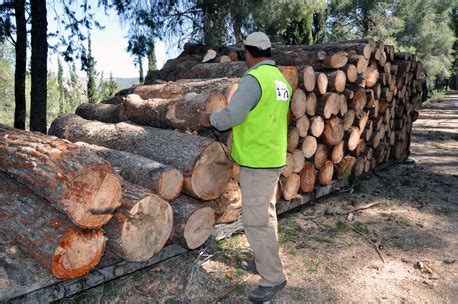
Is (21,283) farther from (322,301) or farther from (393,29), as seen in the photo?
(393,29)

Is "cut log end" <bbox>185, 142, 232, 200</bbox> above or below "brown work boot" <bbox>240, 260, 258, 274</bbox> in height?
above

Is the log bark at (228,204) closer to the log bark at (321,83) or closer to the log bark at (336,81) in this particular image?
the log bark at (321,83)

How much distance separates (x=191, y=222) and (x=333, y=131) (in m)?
2.85

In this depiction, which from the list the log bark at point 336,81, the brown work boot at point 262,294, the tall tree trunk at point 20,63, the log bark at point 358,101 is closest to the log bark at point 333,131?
the log bark at point 336,81

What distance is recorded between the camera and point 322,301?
3.25 m

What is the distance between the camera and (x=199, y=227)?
11.8 feet

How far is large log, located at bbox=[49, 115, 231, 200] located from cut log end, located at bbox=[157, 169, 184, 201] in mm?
120

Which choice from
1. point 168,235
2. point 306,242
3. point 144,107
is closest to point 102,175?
point 168,235

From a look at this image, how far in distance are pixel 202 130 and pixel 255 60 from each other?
130 cm

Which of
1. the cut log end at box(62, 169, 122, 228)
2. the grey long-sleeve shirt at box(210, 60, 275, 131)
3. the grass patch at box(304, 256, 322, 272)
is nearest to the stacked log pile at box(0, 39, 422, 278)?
the cut log end at box(62, 169, 122, 228)

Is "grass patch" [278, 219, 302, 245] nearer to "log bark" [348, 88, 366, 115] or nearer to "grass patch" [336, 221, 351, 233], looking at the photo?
"grass patch" [336, 221, 351, 233]

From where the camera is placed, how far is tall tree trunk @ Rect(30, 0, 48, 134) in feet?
27.5

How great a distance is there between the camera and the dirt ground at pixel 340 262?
10.8 feet

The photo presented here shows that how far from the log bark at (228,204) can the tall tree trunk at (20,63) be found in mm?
7851
